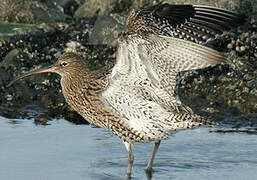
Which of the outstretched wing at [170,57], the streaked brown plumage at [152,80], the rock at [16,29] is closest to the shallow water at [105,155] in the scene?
the streaked brown plumage at [152,80]

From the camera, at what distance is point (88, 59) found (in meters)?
12.3

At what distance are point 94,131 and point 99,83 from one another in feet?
5.05

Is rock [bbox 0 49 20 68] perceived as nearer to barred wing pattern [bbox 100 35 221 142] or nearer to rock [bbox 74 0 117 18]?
rock [bbox 74 0 117 18]

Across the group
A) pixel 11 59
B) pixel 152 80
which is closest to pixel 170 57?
pixel 152 80

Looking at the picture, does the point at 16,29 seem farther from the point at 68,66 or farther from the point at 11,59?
the point at 68,66

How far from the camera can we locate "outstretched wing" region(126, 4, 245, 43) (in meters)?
7.96

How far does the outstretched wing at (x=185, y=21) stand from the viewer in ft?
26.1

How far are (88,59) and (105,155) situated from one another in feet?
12.4

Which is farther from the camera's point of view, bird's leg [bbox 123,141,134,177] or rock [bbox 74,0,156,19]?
rock [bbox 74,0,156,19]

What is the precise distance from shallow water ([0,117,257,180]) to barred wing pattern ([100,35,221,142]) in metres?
0.57

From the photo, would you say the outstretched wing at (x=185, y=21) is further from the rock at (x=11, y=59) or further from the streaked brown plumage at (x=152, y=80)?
the rock at (x=11, y=59)

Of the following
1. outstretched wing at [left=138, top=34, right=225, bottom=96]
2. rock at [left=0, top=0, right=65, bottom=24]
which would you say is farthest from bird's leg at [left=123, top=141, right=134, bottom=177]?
rock at [left=0, top=0, right=65, bottom=24]

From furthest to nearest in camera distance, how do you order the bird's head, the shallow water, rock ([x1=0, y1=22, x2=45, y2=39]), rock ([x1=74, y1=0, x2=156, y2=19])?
1. rock ([x1=74, y1=0, x2=156, y2=19])
2. rock ([x1=0, y1=22, x2=45, y2=39])
3. the bird's head
4. the shallow water

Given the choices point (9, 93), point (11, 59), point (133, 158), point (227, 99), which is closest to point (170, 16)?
point (133, 158)
